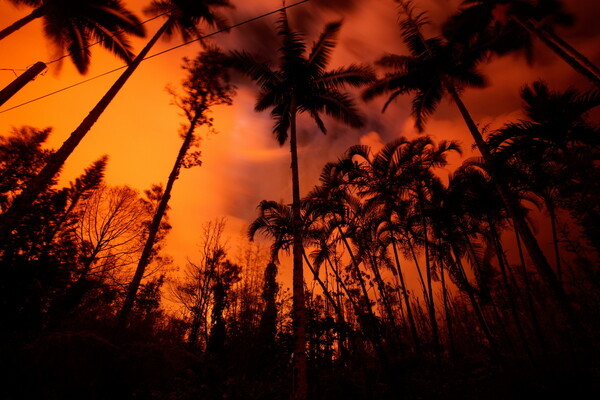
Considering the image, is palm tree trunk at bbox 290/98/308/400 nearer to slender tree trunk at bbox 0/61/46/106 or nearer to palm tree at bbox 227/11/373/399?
palm tree at bbox 227/11/373/399

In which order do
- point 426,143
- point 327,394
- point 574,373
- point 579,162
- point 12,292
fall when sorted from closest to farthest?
point 579,162, point 12,292, point 574,373, point 327,394, point 426,143

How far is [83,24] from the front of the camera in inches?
388

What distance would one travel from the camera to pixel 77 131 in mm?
6480

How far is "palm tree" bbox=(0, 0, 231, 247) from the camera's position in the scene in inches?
207

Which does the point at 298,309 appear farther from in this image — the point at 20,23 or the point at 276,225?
the point at 20,23

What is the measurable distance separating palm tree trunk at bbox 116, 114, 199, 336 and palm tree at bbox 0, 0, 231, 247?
3207 mm

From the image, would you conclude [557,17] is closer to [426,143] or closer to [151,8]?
[426,143]

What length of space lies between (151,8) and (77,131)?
26.0ft

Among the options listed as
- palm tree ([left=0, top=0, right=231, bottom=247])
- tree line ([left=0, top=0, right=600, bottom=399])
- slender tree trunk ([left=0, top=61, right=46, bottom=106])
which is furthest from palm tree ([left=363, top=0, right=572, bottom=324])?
slender tree trunk ([left=0, top=61, right=46, bottom=106])

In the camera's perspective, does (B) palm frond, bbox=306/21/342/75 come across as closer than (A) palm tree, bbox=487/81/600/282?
No

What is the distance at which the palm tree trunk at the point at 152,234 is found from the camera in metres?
7.69

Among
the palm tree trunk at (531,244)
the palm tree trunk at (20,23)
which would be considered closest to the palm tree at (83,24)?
the palm tree trunk at (20,23)

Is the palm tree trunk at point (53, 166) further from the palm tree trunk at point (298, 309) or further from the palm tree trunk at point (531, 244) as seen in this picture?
the palm tree trunk at point (531, 244)

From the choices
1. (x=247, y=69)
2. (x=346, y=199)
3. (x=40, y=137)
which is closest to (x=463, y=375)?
(x=346, y=199)
